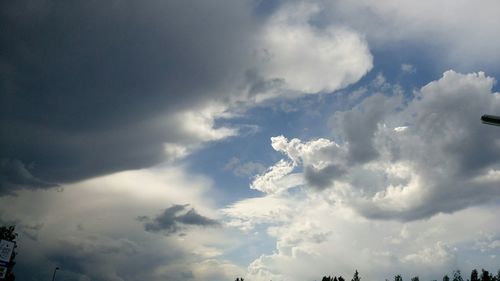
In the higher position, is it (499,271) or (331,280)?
(499,271)

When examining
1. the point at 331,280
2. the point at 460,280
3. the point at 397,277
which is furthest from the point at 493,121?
the point at 460,280

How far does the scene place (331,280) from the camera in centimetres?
9094

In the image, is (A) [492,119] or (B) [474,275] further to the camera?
(B) [474,275]

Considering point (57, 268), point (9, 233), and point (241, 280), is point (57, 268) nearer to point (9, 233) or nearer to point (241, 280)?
point (9, 233)

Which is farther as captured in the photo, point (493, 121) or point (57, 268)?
point (57, 268)

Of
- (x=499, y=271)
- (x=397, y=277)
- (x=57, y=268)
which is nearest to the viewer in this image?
(x=57, y=268)

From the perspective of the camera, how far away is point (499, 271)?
517 ft

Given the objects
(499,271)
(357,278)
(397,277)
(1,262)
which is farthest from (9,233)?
(499,271)

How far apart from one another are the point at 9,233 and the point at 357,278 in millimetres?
88783

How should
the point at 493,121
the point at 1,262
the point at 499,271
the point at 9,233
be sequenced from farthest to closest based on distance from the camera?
the point at 499,271, the point at 9,233, the point at 1,262, the point at 493,121

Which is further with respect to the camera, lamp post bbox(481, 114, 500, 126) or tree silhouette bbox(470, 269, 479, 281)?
tree silhouette bbox(470, 269, 479, 281)

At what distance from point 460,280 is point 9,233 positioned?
192m

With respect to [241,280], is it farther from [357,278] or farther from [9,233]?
[9,233]

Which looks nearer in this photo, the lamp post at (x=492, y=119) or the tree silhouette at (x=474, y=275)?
the lamp post at (x=492, y=119)
